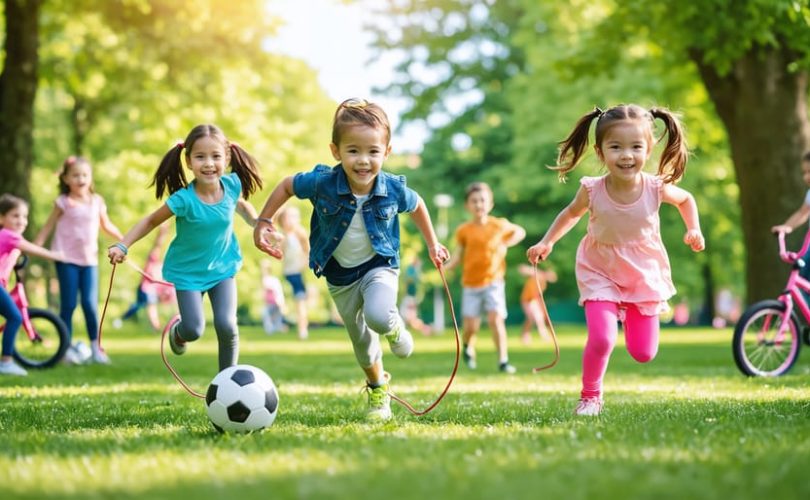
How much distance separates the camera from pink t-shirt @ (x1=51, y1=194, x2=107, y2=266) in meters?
11.6

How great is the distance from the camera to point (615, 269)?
6.88m

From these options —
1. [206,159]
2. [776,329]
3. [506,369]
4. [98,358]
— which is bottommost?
[506,369]

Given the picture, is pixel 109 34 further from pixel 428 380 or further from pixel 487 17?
pixel 487 17

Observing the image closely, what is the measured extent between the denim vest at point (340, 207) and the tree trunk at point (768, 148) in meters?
11.5

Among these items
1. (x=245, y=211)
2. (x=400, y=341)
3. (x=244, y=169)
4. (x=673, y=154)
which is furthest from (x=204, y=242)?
(x=673, y=154)

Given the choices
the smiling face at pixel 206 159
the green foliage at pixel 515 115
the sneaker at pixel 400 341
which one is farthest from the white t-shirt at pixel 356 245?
the green foliage at pixel 515 115

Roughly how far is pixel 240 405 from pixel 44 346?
23.5 feet

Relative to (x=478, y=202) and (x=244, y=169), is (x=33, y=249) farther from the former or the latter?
(x=478, y=202)

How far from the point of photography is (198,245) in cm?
720

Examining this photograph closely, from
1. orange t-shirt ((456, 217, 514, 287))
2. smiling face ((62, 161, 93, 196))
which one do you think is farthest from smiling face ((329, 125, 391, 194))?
orange t-shirt ((456, 217, 514, 287))

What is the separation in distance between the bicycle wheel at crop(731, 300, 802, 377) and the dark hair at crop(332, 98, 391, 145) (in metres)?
5.51

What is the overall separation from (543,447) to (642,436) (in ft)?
2.16

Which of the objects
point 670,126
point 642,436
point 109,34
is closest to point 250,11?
point 109,34

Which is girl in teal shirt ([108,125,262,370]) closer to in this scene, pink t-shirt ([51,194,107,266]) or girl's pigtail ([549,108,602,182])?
girl's pigtail ([549,108,602,182])
